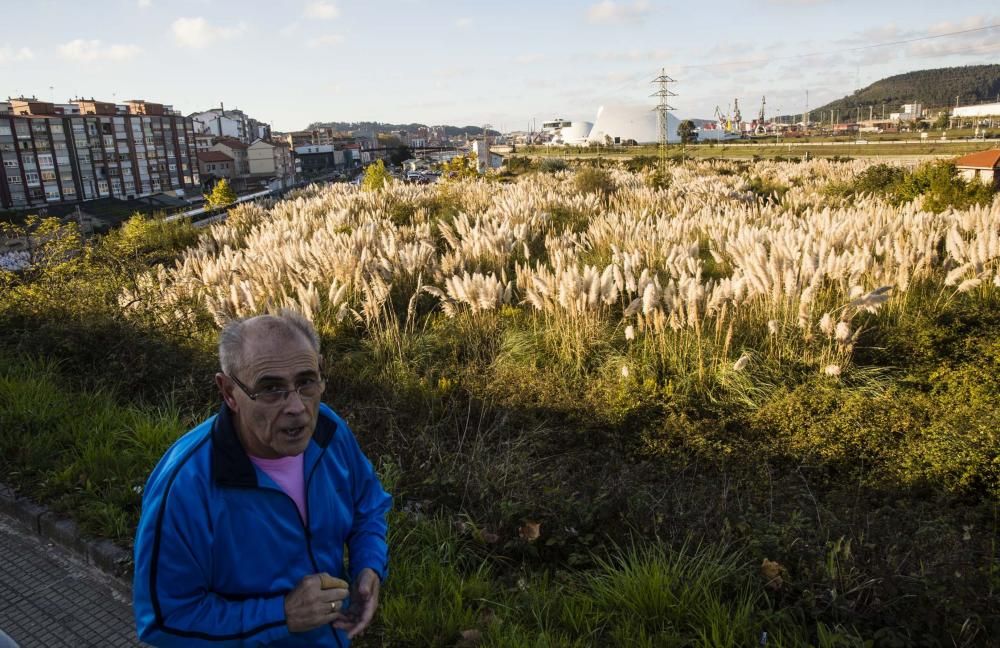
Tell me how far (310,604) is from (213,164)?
110 m

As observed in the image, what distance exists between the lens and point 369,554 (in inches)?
87.3

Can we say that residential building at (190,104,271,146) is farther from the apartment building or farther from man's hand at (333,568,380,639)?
man's hand at (333,568,380,639)

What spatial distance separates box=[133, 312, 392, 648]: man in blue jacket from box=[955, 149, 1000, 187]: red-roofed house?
60.0 ft

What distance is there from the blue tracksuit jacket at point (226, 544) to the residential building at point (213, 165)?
4189 inches

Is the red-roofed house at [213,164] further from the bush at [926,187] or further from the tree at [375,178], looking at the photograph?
the bush at [926,187]

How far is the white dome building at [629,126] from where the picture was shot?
5074 inches

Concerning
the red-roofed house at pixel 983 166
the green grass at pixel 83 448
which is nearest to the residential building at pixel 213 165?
the red-roofed house at pixel 983 166

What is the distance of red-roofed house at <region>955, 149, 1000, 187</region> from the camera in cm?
1634

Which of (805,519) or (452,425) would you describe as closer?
(805,519)

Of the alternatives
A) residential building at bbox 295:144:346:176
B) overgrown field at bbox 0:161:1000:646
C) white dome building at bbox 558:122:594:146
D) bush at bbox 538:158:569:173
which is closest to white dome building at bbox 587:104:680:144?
white dome building at bbox 558:122:594:146

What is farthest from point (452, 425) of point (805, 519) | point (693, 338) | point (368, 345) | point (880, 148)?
point (880, 148)

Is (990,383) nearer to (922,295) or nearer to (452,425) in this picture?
(922,295)

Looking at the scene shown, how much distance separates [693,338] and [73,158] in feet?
287

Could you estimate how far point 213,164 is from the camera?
100 m
